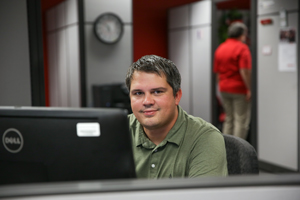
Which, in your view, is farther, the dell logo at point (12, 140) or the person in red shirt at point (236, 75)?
the person in red shirt at point (236, 75)

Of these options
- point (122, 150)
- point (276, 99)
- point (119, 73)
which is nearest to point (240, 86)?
point (276, 99)

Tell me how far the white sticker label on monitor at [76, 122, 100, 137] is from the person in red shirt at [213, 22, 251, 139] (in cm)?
354

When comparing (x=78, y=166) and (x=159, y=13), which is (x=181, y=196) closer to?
(x=78, y=166)

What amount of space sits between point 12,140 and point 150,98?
2.02ft

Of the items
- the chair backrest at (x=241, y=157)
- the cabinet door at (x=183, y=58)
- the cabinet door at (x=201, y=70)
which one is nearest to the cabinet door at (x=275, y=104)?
Answer: the cabinet door at (x=201, y=70)

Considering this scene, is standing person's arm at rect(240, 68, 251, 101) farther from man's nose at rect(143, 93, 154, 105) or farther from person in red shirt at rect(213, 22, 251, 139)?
man's nose at rect(143, 93, 154, 105)

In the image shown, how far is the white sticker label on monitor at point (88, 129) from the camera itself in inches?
33.4

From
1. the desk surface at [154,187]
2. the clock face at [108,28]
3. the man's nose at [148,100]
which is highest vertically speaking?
the clock face at [108,28]

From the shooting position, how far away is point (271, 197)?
0.67 metres

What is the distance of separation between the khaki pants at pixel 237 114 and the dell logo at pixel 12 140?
3.73 metres

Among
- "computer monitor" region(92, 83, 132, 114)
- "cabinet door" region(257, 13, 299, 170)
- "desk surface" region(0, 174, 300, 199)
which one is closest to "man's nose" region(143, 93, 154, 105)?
"desk surface" region(0, 174, 300, 199)

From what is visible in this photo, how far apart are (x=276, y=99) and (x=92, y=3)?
107 inches

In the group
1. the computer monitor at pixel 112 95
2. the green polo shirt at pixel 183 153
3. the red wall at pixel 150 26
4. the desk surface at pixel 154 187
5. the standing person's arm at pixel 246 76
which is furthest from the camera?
the red wall at pixel 150 26

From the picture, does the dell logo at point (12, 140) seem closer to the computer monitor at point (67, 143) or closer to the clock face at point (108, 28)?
the computer monitor at point (67, 143)
